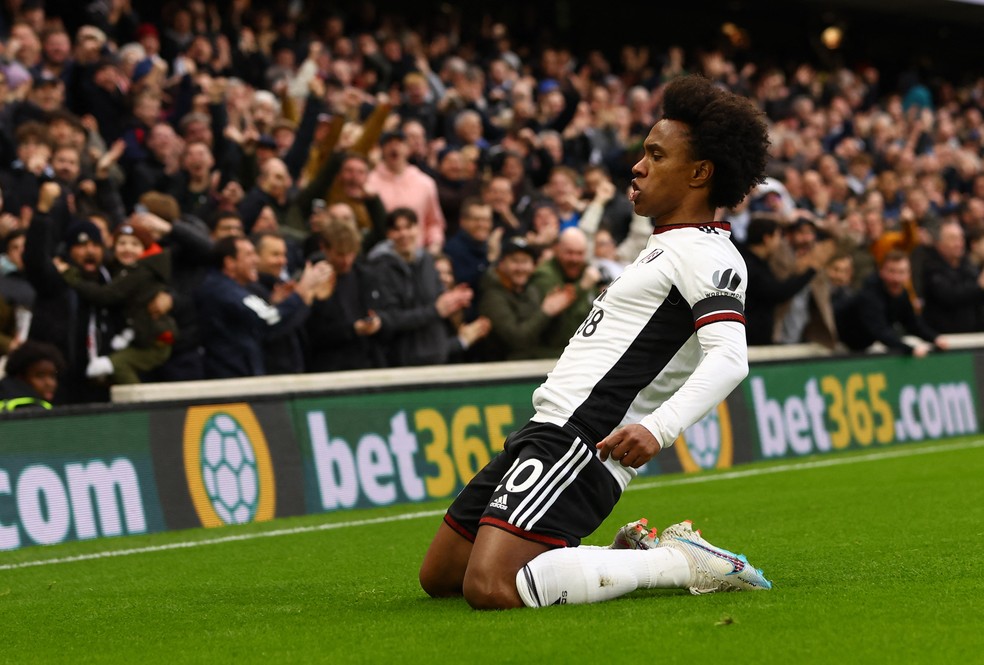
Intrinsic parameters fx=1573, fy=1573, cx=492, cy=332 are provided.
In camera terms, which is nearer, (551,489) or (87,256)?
(551,489)

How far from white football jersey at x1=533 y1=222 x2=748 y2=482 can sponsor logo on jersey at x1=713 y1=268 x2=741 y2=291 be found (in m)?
0.01

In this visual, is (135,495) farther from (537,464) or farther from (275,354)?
(537,464)

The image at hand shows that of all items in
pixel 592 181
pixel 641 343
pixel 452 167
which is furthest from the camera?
pixel 592 181

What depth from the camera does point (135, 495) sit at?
1070 cm

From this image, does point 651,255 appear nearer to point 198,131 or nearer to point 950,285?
point 198,131

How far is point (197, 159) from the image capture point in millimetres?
13453

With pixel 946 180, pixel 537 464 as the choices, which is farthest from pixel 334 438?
pixel 946 180

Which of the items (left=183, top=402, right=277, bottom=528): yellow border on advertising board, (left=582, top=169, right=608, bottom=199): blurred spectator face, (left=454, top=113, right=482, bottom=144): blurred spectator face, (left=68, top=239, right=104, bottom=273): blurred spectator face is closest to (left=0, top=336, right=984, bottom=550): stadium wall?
(left=183, top=402, right=277, bottom=528): yellow border on advertising board

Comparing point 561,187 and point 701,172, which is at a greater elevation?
point 561,187

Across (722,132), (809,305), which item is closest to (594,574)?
(722,132)

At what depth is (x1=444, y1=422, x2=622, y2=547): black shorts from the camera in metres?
5.97

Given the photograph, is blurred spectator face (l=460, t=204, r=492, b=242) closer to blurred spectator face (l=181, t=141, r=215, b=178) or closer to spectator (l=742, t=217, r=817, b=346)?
blurred spectator face (l=181, t=141, r=215, b=178)

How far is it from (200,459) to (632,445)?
19.9ft

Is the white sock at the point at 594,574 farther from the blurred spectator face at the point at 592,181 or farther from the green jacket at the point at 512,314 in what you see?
the blurred spectator face at the point at 592,181
